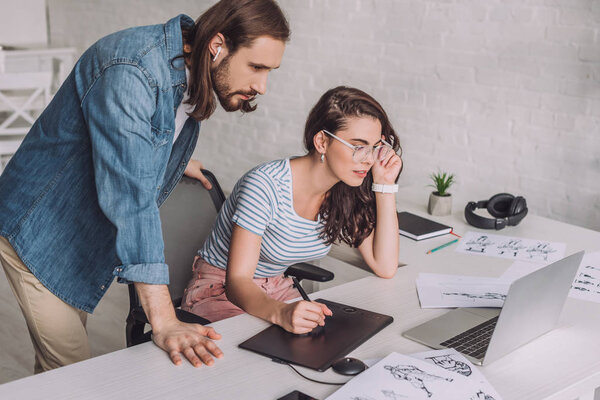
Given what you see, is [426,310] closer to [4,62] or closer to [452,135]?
[452,135]

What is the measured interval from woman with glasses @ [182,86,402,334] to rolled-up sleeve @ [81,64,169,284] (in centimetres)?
33

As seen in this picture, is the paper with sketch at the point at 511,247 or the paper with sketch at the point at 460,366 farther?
the paper with sketch at the point at 511,247

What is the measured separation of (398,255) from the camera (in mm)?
1887

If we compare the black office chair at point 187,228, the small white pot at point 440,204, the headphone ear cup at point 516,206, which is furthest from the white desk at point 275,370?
the small white pot at point 440,204

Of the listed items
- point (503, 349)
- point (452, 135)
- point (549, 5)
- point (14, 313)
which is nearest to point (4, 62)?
point (14, 313)

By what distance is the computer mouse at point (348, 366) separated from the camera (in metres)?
1.26

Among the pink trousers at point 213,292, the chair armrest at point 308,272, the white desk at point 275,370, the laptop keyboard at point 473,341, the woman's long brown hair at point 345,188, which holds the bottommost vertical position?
the pink trousers at point 213,292

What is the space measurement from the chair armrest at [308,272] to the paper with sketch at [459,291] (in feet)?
0.86

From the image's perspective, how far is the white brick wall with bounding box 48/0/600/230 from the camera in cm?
264

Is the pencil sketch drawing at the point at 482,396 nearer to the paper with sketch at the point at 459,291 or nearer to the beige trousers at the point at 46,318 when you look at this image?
the paper with sketch at the point at 459,291

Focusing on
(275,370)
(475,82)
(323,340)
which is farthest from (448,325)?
(475,82)

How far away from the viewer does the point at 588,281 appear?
176 centimetres

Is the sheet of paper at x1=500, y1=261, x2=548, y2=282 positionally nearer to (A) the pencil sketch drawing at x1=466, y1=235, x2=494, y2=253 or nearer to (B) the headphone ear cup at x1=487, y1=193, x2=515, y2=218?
(A) the pencil sketch drawing at x1=466, y1=235, x2=494, y2=253

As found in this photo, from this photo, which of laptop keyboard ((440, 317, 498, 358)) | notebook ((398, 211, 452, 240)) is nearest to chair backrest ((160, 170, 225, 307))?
notebook ((398, 211, 452, 240))
